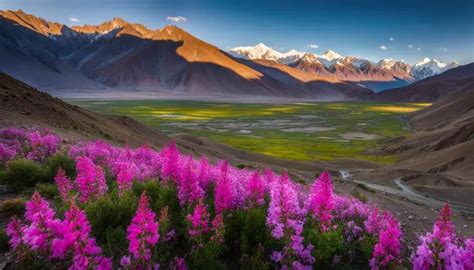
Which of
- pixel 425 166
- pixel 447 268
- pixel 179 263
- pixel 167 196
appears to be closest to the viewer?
pixel 447 268

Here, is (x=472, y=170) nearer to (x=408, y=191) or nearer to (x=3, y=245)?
(x=408, y=191)

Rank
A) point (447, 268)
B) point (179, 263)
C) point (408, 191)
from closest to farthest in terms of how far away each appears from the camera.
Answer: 1. point (447, 268)
2. point (179, 263)
3. point (408, 191)

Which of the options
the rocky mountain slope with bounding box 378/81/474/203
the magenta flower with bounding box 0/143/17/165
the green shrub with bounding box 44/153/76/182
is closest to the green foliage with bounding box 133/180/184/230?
the green shrub with bounding box 44/153/76/182

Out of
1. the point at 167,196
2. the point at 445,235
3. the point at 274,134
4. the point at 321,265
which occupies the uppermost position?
the point at 445,235

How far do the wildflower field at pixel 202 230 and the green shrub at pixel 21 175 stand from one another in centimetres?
4

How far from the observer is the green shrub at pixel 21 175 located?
9609 mm

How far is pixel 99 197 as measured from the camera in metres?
6.66

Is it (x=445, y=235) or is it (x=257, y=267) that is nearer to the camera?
(x=445, y=235)

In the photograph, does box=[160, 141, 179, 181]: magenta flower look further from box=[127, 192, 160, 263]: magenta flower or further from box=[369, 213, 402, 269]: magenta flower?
box=[369, 213, 402, 269]: magenta flower

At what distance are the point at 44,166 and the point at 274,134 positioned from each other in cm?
8044

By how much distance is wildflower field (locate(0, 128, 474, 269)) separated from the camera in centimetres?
449

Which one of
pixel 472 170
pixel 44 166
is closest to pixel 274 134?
pixel 472 170

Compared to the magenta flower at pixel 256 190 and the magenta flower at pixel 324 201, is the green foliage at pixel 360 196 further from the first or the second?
the magenta flower at pixel 324 201

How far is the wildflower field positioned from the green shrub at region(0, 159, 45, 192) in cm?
4
